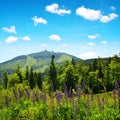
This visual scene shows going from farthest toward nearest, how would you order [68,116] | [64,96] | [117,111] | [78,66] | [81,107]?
[78,66] < [64,96] < [81,107] < [68,116] < [117,111]

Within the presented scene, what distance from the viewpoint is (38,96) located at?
1230 centimetres

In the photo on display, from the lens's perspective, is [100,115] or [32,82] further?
[32,82]

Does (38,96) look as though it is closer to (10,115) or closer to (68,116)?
(10,115)

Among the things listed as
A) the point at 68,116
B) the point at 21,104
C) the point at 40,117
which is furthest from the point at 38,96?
the point at 68,116

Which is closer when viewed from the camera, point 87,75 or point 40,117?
point 40,117

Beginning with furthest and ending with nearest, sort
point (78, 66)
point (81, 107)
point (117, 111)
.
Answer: point (78, 66) → point (81, 107) → point (117, 111)

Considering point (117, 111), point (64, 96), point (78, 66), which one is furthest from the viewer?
point (78, 66)

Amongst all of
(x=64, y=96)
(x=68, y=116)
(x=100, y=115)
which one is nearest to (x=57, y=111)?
(x=68, y=116)

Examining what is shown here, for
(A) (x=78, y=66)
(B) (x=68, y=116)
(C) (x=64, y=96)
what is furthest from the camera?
(A) (x=78, y=66)

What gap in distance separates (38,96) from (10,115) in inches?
56.4

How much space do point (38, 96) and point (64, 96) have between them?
4.84 ft

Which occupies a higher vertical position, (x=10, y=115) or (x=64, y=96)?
(x=64, y=96)

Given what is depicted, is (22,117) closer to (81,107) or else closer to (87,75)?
(81,107)

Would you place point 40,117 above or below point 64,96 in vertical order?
below
